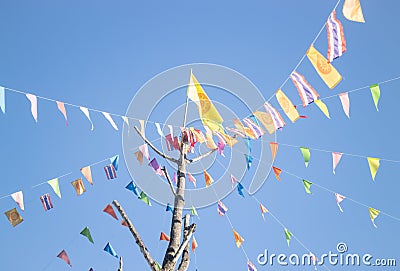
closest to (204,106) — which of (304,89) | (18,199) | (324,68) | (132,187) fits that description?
(304,89)

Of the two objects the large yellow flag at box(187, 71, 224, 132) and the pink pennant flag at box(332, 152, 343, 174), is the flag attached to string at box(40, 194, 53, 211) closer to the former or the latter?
the large yellow flag at box(187, 71, 224, 132)

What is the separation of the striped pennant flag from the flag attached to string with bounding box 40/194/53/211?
4654 millimetres

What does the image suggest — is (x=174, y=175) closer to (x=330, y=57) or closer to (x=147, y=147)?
(x=147, y=147)

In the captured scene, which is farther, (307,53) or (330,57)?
(307,53)

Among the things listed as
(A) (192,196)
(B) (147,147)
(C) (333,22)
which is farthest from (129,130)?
(C) (333,22)

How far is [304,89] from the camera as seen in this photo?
6270mm

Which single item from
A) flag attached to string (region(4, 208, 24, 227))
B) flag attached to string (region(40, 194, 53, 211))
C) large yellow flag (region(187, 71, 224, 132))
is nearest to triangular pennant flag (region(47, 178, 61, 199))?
flag attached to string (region(40, 194, 53, 211))

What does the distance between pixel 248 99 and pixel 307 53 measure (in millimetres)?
1753

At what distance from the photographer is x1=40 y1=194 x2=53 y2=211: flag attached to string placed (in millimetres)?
6996

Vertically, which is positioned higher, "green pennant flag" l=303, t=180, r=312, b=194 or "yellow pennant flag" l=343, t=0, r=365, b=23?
"yellow pennant flag" l=343, t=0, r=365, b=23

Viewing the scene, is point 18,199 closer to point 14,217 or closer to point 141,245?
point 14,217

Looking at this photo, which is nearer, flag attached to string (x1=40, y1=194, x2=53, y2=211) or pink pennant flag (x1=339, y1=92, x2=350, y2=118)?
pink pennant flag (x1=339, y1=92, x2=350, y2=118)

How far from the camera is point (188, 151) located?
24.2 ft

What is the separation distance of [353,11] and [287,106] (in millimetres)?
1956
